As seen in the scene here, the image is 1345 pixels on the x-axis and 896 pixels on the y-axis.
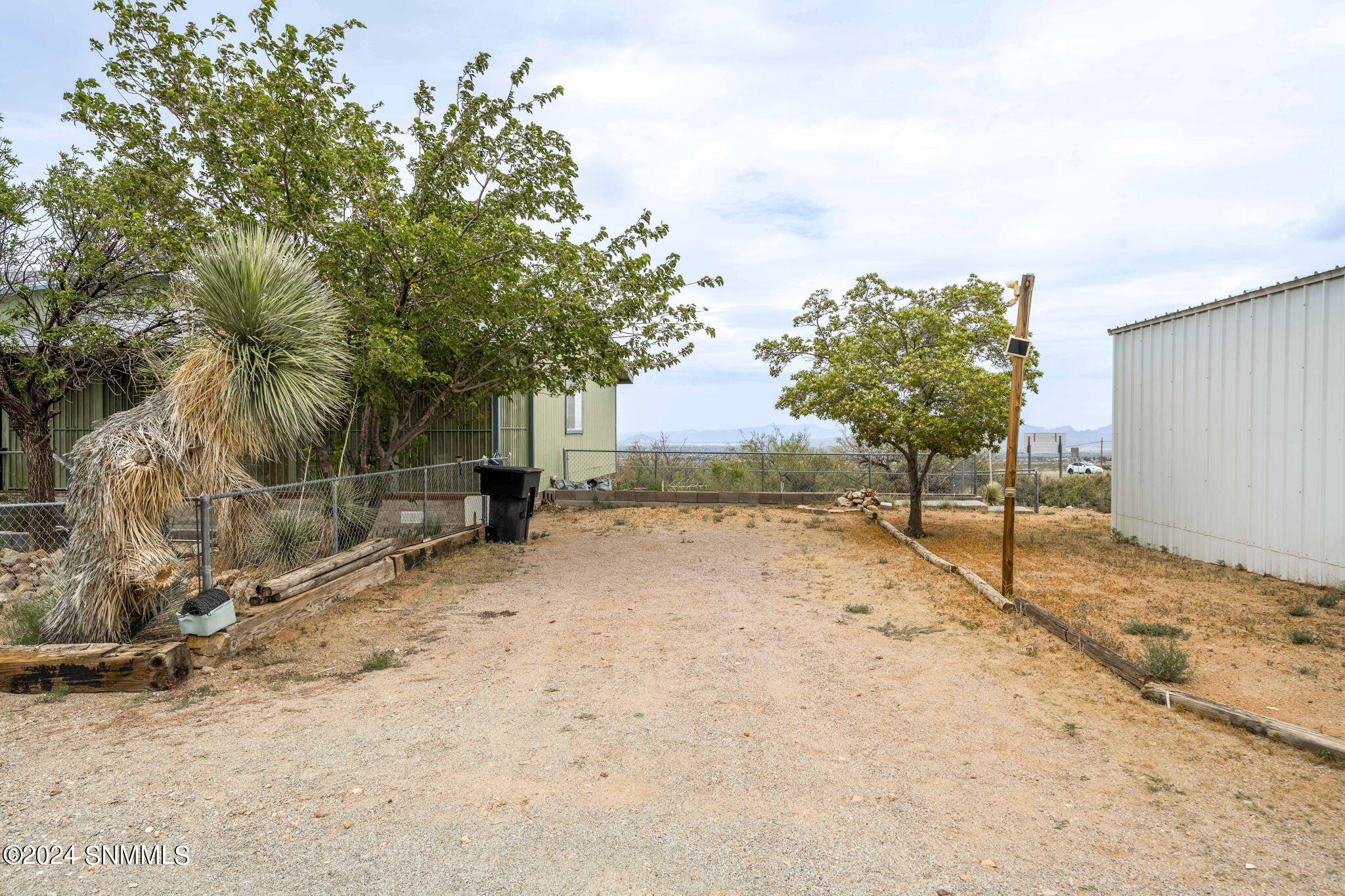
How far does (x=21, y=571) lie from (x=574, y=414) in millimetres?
11601

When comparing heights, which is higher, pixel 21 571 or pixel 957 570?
pixel 957 570

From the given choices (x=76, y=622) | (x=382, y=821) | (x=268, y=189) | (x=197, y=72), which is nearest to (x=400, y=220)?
(x=268, y=189)

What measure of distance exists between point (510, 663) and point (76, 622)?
3.18 m

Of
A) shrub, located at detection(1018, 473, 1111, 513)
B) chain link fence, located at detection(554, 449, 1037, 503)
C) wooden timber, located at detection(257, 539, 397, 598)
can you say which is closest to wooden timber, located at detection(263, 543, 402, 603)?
wooden timber, located at detection(257, 539, 397, 598)

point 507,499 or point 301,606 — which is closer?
point 301,606

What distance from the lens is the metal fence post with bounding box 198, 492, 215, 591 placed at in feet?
19.1

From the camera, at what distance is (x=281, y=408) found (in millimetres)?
6508

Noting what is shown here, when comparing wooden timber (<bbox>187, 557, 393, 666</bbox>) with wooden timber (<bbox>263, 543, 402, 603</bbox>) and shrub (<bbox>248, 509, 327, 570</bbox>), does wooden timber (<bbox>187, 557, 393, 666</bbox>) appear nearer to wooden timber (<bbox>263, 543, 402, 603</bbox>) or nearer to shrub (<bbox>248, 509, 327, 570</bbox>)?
wooden timber (<bbox>263, 543, 402, 603</bbox>)

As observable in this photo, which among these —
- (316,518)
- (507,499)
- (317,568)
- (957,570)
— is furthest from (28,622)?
(957,570)

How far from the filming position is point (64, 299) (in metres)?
10.9

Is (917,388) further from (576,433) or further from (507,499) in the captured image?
(576,433)

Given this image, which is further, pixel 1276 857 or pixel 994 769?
pixel 994 769

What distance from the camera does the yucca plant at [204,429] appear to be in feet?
18.4

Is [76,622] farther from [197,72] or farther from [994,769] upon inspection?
[197,72]
